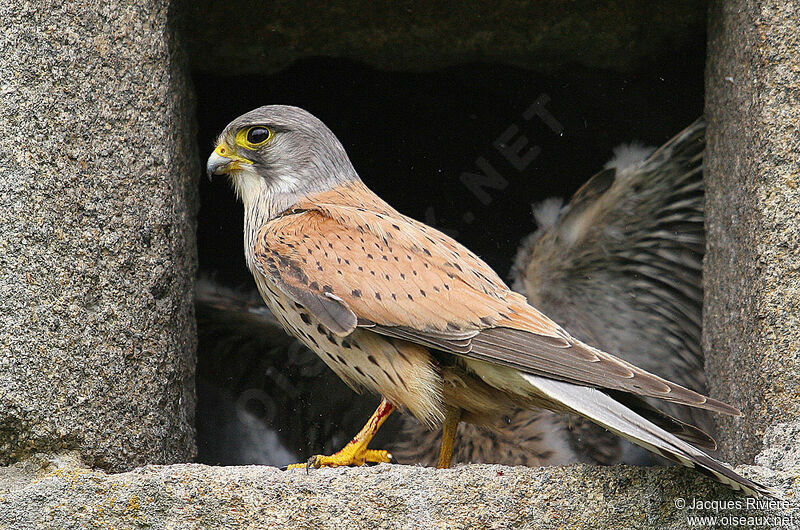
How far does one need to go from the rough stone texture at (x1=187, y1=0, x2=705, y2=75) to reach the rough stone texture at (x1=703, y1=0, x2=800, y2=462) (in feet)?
2.67

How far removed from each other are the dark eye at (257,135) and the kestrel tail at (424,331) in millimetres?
22

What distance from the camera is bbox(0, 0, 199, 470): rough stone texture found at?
7.70ft

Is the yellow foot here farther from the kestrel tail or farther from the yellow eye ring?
the yellow eye ring

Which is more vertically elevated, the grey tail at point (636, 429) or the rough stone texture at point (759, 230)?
the rough stone texture at point (759, 230)

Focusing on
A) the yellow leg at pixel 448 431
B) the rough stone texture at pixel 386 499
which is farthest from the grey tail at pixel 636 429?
the yellow leg at pixel 448 431

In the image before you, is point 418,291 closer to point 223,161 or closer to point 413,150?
point 223,161

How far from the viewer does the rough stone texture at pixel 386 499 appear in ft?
7.22

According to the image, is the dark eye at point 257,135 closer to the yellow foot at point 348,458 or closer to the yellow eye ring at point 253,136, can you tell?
the yellow eye ring at point 253,136

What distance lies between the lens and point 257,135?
305 cm

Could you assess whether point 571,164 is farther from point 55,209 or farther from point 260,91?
point 55,209

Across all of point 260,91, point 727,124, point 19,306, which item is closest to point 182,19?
point 260,91

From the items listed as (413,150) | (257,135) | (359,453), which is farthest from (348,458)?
(413,150)

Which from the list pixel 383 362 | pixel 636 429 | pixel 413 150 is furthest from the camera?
pixel 413 150

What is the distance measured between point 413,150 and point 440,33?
58 centimetres
